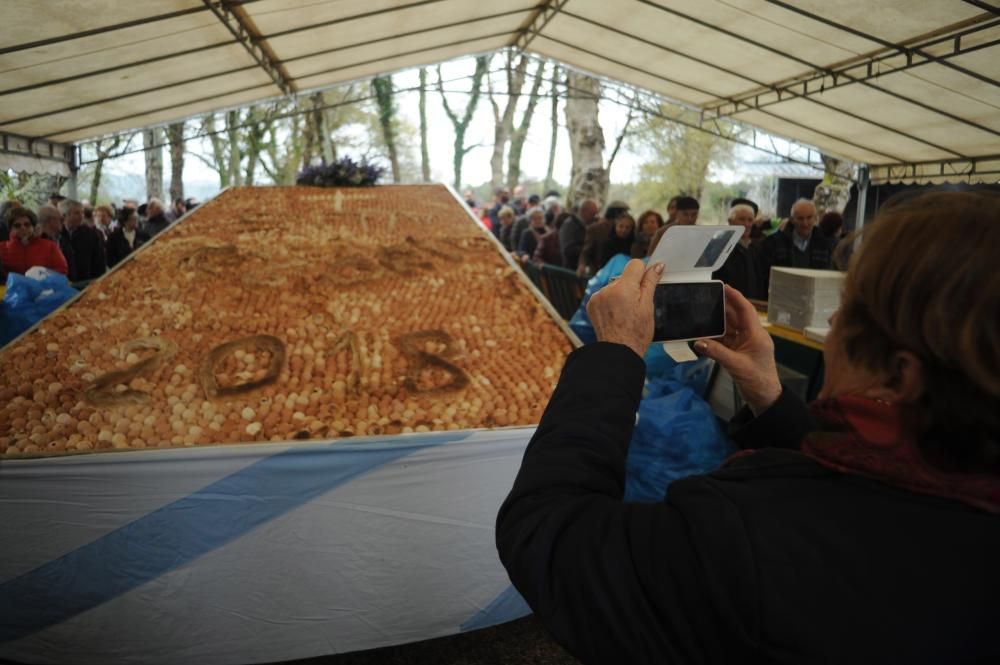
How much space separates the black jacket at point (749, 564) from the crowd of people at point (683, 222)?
3.30m

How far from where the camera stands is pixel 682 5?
6.81 m

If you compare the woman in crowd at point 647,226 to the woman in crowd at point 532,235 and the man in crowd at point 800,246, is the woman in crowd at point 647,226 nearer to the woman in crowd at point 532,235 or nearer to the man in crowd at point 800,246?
the man in crowd at point 800,246

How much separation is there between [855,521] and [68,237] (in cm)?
716

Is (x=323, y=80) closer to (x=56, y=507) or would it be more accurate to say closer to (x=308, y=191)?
(x=308, y=191)

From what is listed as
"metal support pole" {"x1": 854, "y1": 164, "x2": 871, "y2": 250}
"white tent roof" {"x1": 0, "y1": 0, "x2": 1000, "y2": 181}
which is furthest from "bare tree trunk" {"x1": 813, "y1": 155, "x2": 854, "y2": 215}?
"white tent roof" {"x1": 0, "y1": 0, "x2": 1000, "y2": 181}

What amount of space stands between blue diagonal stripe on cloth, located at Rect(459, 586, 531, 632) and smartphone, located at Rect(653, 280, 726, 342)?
1.58 metres

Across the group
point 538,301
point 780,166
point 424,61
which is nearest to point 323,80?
point 424,61

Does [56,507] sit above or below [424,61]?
below

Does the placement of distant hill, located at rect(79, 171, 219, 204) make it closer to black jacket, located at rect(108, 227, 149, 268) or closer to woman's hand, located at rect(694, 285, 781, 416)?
black jacket, located at rect(108, 227, 149, 268)

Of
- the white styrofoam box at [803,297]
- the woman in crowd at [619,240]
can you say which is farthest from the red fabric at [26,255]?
the white styrofoam box at [803,297]

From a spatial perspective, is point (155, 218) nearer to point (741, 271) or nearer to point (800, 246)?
point (741, 271)

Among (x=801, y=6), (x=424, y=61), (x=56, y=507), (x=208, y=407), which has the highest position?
(x=424, y=61)

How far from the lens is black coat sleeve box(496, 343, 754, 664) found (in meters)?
0.65

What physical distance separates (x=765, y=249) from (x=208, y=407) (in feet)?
16.1
